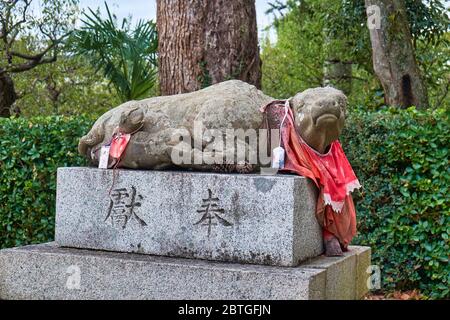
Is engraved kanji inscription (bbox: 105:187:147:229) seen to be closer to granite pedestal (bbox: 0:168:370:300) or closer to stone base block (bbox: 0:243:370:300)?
granite pedestal (bbox: 0:168:370:300)

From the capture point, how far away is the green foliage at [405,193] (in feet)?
18.8

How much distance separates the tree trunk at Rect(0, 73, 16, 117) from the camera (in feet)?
41.1

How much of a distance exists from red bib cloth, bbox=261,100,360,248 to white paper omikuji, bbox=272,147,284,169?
0.03 m

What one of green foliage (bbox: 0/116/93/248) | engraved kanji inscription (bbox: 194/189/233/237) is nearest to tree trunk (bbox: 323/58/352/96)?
green foliage (bbox: 0/116/93/248)

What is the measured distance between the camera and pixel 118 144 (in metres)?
4.49

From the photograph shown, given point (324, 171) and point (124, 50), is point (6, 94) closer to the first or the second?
point (124, 50)

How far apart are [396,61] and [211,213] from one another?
5.19 metres

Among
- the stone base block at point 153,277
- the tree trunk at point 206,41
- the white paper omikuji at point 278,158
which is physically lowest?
the stone base block at point 153,277

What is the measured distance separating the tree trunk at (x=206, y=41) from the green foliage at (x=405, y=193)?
1.39 m

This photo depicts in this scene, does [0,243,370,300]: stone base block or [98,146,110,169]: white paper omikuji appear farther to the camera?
[98,146,110,169]: white paper omikuji

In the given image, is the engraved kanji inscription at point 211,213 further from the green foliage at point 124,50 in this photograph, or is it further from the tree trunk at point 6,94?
the tree trunk at point 6,94

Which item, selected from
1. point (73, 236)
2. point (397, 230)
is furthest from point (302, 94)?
point (397, 230)

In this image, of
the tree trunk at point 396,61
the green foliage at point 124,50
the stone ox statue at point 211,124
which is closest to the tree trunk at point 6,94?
the green foliage at point 124,50

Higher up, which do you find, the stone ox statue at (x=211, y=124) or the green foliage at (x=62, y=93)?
the green foliage at (x=62, y=93)
